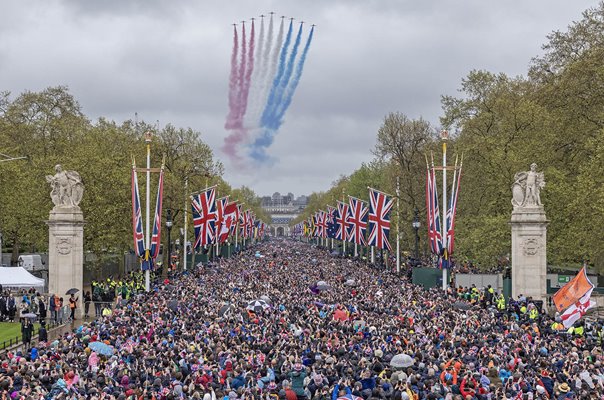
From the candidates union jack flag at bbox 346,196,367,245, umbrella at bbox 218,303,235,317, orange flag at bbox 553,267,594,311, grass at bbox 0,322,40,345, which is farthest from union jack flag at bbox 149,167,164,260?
union jack flag at bbox 346,196,367,245

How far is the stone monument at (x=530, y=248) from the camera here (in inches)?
1539

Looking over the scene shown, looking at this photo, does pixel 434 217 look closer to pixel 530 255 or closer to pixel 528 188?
pixel 528 188

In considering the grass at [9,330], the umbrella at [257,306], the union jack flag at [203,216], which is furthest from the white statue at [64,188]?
the union jack flag at [203,216]

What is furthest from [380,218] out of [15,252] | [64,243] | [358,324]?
[15,252]

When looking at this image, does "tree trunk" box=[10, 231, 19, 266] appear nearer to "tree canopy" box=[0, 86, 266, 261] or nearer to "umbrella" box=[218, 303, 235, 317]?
"tree canopy" box=[0, 86, 266, 261]

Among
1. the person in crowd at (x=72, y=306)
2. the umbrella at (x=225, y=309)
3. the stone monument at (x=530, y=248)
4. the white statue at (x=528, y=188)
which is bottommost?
the person in crowd at (x=72, y=306)

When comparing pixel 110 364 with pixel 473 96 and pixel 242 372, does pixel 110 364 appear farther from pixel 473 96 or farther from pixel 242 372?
pixel 473 96

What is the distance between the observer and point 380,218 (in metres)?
56.4

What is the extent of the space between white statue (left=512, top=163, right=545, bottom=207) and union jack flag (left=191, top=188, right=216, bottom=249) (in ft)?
75.8

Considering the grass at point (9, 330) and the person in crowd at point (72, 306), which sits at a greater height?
the person in crowd at point (72, 306)

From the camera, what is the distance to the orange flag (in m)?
27.6

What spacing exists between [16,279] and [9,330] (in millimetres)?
3581

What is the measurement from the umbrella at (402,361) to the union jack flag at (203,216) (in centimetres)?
3431

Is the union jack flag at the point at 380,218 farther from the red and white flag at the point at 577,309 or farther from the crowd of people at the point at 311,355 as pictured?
the red and white flag at the point at 577,309
